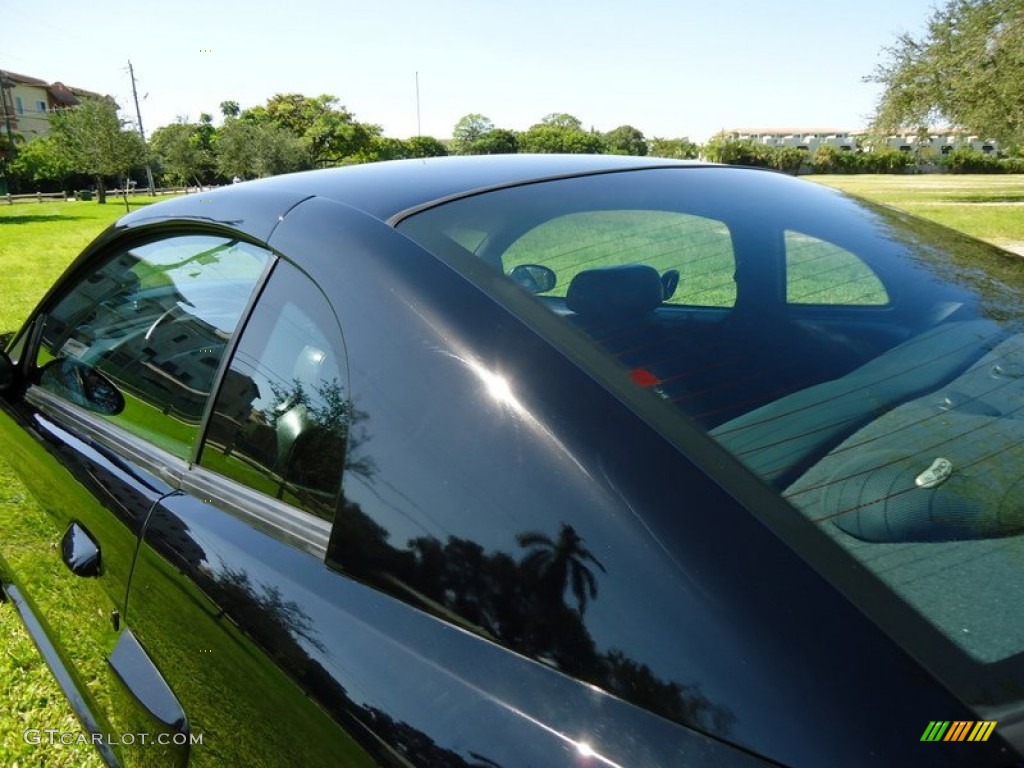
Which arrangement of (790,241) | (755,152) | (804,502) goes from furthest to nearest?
(755,152) → (790,241) → (804,502)

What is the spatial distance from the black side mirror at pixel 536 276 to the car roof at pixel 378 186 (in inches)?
7.1

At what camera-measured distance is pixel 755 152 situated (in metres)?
76.4

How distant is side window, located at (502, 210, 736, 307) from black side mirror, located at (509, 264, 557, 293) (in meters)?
0.02

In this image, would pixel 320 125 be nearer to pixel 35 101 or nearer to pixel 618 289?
pixel 35 101

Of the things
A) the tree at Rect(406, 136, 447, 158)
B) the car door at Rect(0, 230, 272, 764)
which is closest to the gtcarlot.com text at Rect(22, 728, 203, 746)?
the car door at Rect(0, 230, 272, 764)

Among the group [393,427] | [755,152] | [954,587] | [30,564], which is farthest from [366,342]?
[755,152]

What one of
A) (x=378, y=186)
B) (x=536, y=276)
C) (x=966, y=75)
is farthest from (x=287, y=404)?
(x=966, y=75)

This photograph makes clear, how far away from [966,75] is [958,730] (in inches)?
1182

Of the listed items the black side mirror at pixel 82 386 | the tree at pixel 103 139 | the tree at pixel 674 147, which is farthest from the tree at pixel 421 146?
the black side mirror at pixel 82 386

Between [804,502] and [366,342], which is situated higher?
[366,342]

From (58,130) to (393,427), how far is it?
63063mm

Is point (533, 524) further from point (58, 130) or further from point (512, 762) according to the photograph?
point (58, 130)

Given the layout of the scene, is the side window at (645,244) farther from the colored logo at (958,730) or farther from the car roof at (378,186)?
the colored logo at (958,730)

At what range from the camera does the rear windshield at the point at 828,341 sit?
0.98 meters
